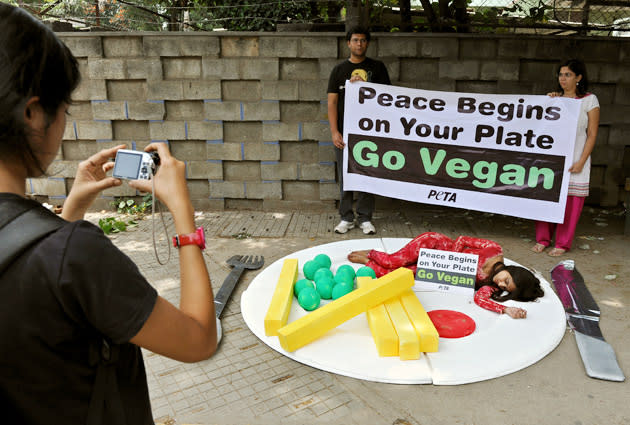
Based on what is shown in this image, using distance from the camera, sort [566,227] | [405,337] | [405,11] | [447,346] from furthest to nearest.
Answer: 1. [405,11]
2. [566,227]
3. [447,346]
4. [405,337]

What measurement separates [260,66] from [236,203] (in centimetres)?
184

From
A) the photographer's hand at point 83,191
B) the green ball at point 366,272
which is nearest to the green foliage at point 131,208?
the green ball at point 366,272

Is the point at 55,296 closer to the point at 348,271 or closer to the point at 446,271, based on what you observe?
the point at 348,271

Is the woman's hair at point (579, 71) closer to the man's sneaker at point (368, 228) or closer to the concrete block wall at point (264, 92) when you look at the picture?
the concrete block wall at point (264, 92)

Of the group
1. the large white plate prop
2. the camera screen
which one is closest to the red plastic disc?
the large white plate prop

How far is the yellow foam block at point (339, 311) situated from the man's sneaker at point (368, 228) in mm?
2160

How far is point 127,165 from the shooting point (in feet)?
4.55

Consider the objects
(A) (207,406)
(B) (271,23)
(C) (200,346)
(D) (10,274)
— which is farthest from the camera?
(B) (271,23)

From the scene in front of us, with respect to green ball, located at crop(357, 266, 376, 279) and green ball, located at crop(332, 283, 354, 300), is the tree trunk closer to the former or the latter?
green ball, located at crop(357, 266, 376, 279)

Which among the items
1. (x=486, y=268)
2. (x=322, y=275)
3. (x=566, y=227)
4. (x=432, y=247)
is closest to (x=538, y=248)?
(x=566, y=227)

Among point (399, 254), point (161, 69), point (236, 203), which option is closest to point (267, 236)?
point (236, 203)

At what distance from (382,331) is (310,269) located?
1.19 metres

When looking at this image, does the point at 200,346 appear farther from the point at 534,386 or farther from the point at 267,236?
the point at 267,236

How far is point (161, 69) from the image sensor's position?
237 inches
